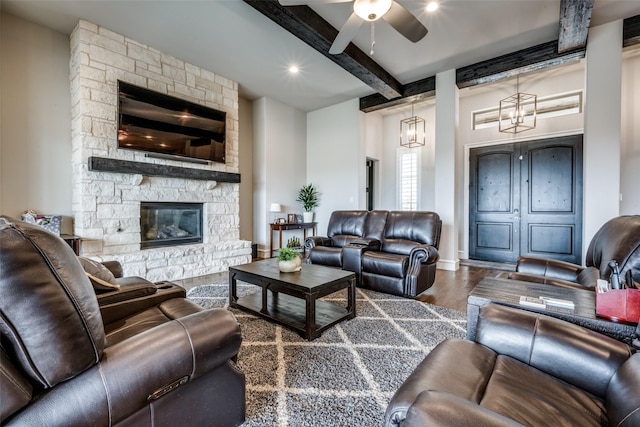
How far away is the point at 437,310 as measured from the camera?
281 cm

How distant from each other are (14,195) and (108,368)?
3.74 meters

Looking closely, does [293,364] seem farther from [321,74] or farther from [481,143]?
[481,143]

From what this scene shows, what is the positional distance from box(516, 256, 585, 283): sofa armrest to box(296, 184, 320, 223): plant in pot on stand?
14.1 ft

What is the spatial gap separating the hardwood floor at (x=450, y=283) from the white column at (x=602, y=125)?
1.46 m

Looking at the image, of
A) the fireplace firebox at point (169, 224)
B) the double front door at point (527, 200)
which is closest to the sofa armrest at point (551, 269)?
the double front door at point (527, 200)

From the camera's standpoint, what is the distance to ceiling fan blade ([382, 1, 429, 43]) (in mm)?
2457

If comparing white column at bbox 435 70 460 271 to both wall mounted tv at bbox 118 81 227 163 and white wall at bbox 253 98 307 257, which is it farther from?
wall mounted tv at bbox 118 81 227 163

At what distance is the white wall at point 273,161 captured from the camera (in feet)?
18.9

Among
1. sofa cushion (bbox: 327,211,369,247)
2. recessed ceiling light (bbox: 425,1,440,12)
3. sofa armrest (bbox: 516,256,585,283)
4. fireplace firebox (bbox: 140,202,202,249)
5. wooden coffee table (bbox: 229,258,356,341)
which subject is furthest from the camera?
sofa cushion (bbox: 327,211,369,247)

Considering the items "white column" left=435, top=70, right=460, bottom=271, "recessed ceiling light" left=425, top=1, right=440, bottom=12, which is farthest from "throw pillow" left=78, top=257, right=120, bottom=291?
"white column" left=435, top=70, right=460, bottom=271

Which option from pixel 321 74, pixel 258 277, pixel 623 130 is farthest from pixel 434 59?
pixel 258 277

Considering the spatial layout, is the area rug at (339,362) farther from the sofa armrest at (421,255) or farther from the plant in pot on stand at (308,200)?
the plant in pot on stand at (308,200)

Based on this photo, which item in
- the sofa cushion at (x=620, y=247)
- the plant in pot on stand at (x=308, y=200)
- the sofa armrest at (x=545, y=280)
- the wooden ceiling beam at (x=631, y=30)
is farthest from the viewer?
the plant in pot on stand at (x=308, y=200)

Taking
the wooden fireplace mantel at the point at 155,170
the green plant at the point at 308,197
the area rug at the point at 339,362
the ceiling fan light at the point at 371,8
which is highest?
the ceiling fan light at the point at 371,8
